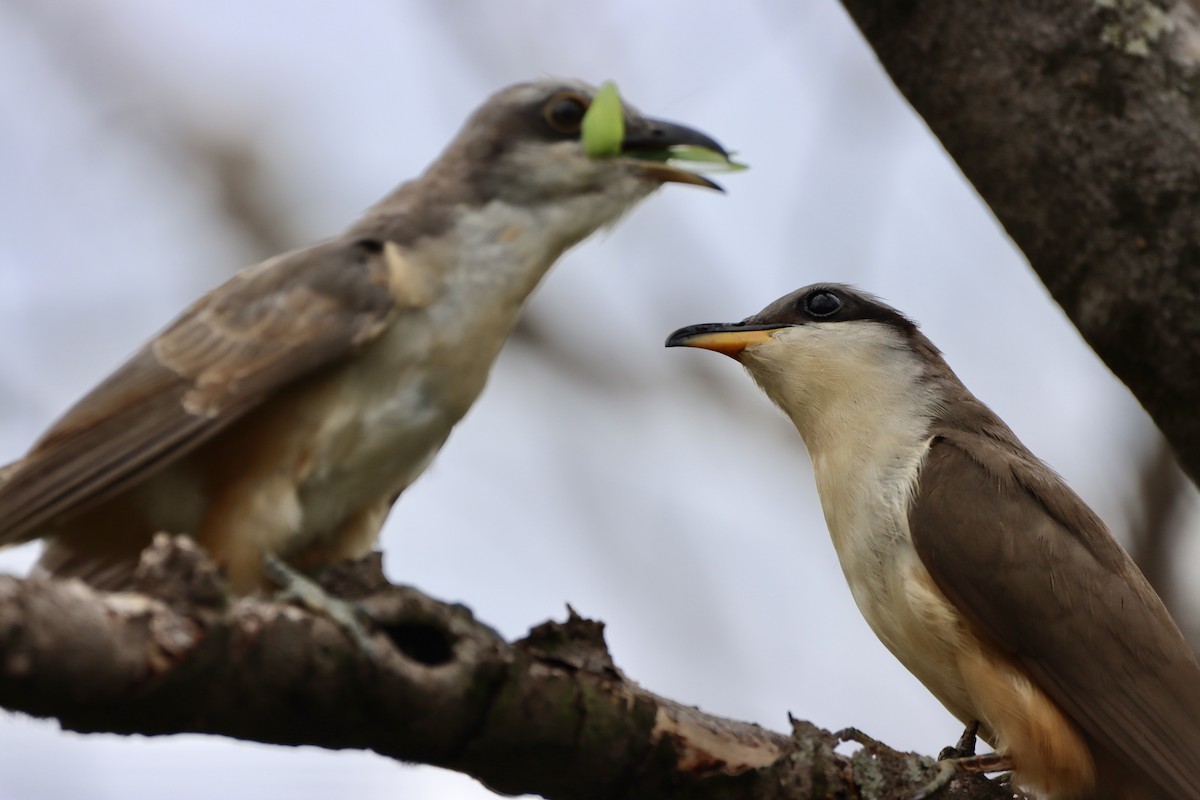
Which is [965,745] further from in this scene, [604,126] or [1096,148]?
[604,126]

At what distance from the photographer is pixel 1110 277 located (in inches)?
154

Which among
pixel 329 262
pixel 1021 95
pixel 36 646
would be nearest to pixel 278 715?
pixel 36 646

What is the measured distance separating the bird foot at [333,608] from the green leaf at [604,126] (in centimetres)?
164

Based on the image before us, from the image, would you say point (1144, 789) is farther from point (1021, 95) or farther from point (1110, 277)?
point (1021, 95)

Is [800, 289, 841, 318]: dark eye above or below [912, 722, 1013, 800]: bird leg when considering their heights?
above

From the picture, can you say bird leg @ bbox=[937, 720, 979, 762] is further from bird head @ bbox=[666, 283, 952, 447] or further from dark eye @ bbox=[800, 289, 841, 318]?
dark eye @ bbox=[800, 289, 841, 318]

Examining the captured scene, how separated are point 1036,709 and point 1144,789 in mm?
447

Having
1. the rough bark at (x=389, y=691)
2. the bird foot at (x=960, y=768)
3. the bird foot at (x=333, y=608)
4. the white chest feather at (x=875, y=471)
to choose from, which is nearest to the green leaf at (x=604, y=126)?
the white chest feather at (x=875, y=471)

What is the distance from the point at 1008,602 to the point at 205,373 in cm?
255

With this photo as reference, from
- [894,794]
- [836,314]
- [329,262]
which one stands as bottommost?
[894,794]

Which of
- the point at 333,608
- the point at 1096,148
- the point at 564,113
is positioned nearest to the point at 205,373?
the point at 333,608

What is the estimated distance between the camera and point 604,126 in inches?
160

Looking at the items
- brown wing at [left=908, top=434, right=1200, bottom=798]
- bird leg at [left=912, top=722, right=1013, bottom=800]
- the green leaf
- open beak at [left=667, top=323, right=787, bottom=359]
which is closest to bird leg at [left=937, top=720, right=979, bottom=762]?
bird leg at [left=912, top=722, right=1013, bottom=800]

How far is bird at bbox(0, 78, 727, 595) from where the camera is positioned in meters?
3.53
